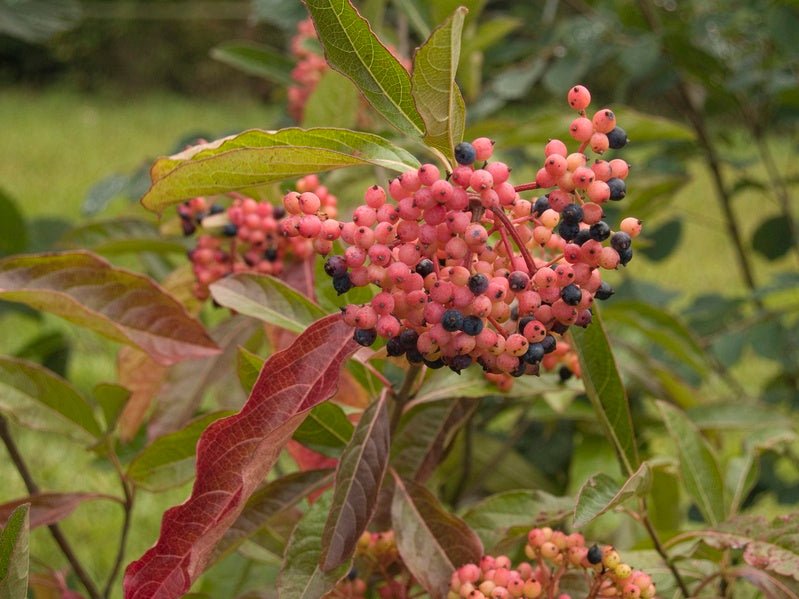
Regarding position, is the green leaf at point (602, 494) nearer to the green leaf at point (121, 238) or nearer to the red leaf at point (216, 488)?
the red leaf at point (216, 488)

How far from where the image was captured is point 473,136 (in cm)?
164

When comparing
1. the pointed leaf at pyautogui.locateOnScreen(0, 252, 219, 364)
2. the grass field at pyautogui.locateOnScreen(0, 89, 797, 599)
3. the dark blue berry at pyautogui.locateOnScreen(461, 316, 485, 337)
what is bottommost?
the grass field at pyautogui.locateOnScreen(0, 89, 797, 599)

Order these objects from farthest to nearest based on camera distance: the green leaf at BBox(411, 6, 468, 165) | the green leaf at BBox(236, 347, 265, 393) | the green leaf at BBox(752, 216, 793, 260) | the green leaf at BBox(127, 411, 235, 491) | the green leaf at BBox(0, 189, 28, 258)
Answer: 1. the green leaf at BBox(752, 216, 793, 260)
2. the green leaf at BBox(0, 189, 28, 258)
3. the green leaf at BBox(127, 411, 235, 491)
4. the green leaf at BBox(236, 347, 265, 393)
5. the green leaf at BBox(411, 6, 468, 165)

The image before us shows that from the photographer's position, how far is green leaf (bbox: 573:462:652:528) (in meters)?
0.82

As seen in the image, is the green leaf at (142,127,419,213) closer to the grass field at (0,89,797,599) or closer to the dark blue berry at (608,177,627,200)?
the dark blue berry at (608,177,627,200)

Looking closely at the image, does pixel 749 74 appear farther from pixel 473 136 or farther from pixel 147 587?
pixel 147 587

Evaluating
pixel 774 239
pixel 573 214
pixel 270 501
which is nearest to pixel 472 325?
pixel 573 214

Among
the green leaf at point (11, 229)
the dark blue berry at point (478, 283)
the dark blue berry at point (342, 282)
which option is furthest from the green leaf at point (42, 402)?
the green leaf at point (11, 229)

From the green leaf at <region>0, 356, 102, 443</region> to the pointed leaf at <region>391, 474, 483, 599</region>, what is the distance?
0.43m

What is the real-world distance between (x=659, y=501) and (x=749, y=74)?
1.11 metres

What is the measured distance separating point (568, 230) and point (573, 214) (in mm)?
14

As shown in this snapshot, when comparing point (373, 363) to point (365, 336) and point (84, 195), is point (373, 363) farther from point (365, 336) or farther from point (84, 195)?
point (84, 195)

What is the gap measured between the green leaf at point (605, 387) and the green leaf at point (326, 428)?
251 mm

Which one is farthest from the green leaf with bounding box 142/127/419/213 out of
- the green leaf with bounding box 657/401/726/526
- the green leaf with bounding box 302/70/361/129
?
the green leaf with bounding box 302/70/361/129
